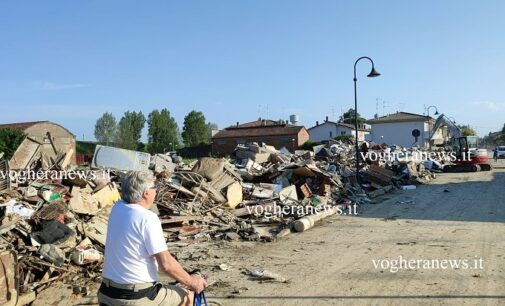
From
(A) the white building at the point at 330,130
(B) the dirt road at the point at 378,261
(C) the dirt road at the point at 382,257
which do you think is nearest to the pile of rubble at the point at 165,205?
(B) the dirt road at the point at 378,261

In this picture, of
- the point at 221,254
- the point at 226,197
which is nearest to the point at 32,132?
the point at 226,197

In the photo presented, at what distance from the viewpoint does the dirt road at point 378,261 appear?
19.6 ft

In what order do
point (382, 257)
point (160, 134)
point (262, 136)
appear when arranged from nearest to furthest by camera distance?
point (382, 257) → point (262, 136) → point (160, 134)

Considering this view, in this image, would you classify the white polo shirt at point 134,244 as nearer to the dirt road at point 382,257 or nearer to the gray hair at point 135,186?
the gray hair at point 135,186

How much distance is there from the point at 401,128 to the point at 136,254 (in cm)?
6041

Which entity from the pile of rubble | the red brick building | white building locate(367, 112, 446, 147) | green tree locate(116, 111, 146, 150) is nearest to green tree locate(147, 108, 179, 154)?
green tree locate(116, 111, 146, 150)

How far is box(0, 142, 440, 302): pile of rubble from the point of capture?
7.25 metres

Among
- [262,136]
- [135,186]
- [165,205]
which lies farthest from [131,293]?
[262,136]

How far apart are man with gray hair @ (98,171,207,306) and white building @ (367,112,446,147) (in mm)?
57646

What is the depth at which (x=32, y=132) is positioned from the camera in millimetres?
41750

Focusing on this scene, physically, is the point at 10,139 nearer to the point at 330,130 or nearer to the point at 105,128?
the point at 105,128

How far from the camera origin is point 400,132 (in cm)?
5994

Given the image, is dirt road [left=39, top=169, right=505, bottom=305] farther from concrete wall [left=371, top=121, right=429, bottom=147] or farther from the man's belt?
concrete wall [left=371, top=121, right=429, bottom=147]

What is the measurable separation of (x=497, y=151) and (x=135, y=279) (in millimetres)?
48583
